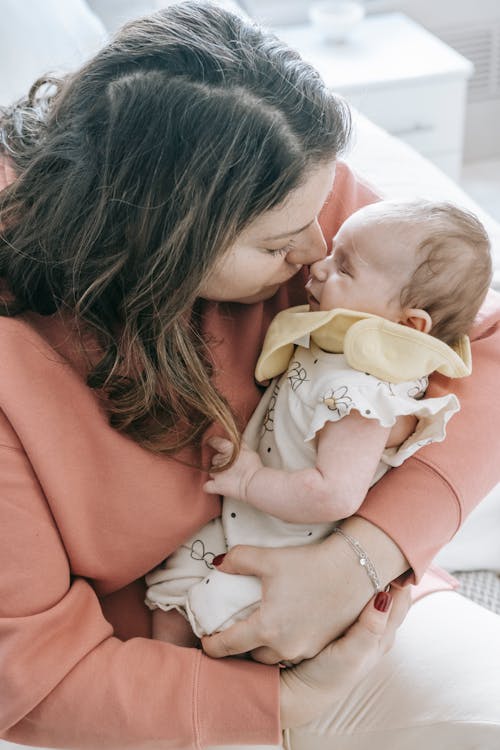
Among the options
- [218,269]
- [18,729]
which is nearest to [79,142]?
[218,269]

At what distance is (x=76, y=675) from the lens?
0.94 m

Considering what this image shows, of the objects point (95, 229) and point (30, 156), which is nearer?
point (95, 229)

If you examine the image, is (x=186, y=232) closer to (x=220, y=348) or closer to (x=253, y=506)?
(x=220, y=348)

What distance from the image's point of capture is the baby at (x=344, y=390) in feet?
3.26

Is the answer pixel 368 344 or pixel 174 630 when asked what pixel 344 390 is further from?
pixel 174 630

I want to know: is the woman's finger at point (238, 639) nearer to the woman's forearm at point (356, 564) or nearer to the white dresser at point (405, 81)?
the woman's forearm at point (356, 564)

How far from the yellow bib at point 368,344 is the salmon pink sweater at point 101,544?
75 millimetres

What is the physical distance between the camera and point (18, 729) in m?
0.96

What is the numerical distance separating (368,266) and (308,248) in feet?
0.26

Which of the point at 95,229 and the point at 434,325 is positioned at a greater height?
the point at 95,229

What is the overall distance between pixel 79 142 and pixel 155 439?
331mm

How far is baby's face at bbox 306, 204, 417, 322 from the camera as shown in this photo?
1.04 meters

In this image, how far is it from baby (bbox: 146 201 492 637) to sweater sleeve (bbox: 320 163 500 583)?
0.11 feet

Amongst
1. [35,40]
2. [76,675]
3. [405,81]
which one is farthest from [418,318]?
[405,81]
